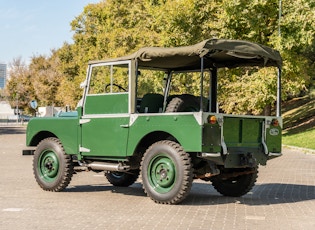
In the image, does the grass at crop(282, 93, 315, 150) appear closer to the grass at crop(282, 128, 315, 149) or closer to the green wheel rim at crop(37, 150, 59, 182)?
the grass at crop(282, 128, 315, 149)

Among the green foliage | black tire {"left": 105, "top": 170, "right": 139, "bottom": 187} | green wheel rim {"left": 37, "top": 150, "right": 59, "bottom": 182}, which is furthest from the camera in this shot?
the green foliage

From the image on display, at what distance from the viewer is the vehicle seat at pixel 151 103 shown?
34.4 feet

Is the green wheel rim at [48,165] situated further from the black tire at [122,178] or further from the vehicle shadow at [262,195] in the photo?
the vehicle shadow at [262,195]

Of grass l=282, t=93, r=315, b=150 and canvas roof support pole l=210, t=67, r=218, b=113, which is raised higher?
canvas roof support pole l=210, t=67, r=218, b=113

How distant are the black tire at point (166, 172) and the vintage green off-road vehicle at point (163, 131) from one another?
0.02m

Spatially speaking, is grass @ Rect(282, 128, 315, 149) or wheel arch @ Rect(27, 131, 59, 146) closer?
wheel arch @ Rect(27, 131, 59, 146)

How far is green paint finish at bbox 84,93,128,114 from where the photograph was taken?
10.3 metres

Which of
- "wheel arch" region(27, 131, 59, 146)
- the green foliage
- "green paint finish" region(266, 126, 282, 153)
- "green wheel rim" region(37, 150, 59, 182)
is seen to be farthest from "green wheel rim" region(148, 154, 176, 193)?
the green foliage

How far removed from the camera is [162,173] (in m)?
9.72

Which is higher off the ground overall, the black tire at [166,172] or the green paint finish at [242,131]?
the green paint finish at [242,131]

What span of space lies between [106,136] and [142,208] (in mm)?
1683

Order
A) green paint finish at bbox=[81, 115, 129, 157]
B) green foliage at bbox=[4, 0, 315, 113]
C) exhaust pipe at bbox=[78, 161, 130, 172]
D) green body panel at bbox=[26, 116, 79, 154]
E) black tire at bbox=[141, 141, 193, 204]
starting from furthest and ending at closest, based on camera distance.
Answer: green foliage at bbox=[4, 0, 315, 113] < green body panel at bbox=[26, 116, 79, 154] < exhaust pipe at bbox=[78, 161, 130, 172] < green paint finish at bbox=[81, 115, 129, 157] < black tire at bbox=[141, 141, 193, 204]

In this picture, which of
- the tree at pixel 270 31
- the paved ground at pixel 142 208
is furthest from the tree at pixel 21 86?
the paved ground at pixel 142 208

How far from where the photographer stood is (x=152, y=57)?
10016 mm
